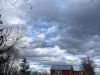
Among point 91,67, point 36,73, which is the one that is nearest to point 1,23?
point 91,67

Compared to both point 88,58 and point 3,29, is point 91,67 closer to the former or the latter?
point 88,58

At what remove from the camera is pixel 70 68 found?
111 m

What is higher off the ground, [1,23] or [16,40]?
[1,23]

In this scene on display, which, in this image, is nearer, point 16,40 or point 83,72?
point 16,40

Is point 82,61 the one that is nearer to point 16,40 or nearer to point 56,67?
point 56,67

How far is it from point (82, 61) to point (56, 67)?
10849 millimetres

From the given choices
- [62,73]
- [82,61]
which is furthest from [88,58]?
[62,73]

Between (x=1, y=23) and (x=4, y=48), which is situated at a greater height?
(x=1, y=23)

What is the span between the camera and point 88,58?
110 meters

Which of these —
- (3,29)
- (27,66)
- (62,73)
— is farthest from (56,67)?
(3,29)

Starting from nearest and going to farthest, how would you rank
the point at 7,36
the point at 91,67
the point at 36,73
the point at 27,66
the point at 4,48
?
1. the point at 4,48
2. the point at 7,36
3. the point at 91,67
4. the point at 27,66
5. the point at 36,73

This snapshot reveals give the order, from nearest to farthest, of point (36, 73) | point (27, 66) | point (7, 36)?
point (7, 36), point (27, 66), point (36, 73)

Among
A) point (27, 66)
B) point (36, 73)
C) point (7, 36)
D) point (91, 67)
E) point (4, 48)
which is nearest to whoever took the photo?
point (4, 48)

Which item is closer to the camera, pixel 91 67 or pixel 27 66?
pixel 91 67
